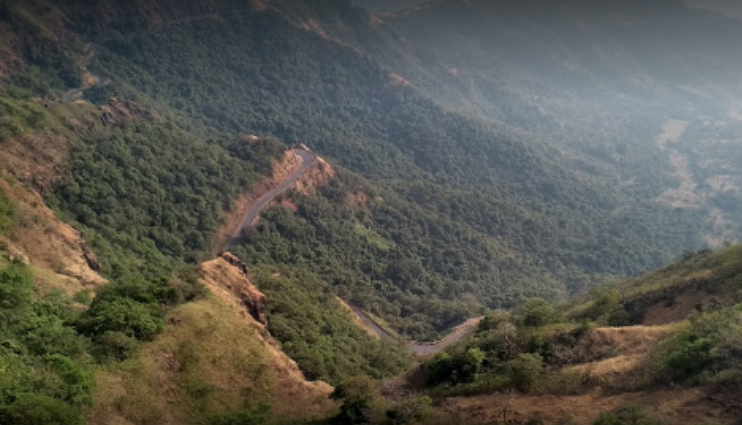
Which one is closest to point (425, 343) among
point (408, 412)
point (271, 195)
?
point (271, 195)

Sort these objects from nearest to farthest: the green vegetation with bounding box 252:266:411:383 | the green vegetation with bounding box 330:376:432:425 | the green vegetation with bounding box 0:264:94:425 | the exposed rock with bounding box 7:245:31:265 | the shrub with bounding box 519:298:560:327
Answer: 1. the green vegetation with bounding box 0:264:94:425
2. the green vegetation with bounding box 330:376:432:425
3. the exposed rock with bounding box 7:245:31:265
4. the shrub with bounding box 519:298:560:327
5. the green vegetation with bounding box 252:266:411:383

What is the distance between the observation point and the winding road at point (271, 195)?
10894cm

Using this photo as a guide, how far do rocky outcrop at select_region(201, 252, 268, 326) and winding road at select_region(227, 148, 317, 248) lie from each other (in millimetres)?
52221

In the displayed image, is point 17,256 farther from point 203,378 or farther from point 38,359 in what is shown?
point 203,378

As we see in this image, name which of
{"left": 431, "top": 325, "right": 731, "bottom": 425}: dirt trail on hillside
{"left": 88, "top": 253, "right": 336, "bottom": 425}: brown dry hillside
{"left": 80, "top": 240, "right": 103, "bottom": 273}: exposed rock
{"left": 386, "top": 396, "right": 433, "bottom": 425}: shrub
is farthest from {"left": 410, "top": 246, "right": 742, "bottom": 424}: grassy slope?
{"left": 80, "top": 240, "right": 103, "bottom": 273}: exposed rock

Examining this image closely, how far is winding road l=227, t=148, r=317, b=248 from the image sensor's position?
109 metres

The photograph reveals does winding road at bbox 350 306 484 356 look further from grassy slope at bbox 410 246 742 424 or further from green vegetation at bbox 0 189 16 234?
green vegetation at bbox 0 189 16 234

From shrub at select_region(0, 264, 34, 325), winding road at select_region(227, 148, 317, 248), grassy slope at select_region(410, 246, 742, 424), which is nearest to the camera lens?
grassy slope at select_region(410, 246, 742, 424)

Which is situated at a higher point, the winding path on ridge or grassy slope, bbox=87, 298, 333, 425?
grassy slope, bbox=87, 298, 333, 425

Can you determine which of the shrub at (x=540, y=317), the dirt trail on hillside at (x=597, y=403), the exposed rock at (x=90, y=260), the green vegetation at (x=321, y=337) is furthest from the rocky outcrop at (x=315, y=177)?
the dirt trail on hillside at (x=597, y=403)

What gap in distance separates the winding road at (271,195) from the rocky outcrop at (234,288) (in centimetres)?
5222

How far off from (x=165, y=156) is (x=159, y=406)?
90415mm

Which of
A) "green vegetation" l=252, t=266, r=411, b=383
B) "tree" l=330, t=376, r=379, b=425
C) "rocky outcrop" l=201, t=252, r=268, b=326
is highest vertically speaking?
"tree" l=330, t=376, r=379, b=425

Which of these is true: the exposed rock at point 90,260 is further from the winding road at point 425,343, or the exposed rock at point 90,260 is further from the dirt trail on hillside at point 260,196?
the winding road at point 425,343
